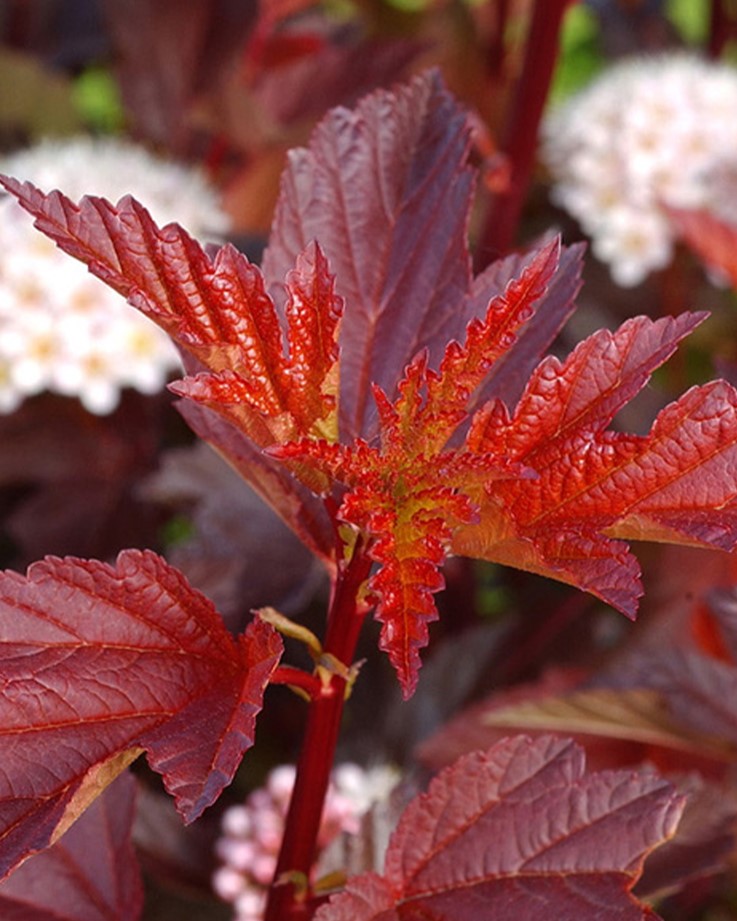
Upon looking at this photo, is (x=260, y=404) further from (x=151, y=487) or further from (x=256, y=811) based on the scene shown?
(x=151, y=487)

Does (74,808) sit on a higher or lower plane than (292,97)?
lower

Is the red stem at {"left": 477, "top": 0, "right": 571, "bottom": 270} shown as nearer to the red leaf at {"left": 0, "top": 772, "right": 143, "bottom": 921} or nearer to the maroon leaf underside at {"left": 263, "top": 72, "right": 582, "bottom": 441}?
the maroon leaf underside at {"left": 263, "top": 72, "right": 582, "bottom": 441}

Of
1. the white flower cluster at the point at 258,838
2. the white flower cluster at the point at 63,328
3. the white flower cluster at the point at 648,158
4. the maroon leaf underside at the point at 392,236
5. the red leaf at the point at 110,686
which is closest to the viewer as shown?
the red leaf at the point at 110,686

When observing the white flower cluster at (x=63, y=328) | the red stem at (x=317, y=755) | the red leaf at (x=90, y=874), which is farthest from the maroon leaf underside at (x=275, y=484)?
the white flower cluster at (x=63, y=328)

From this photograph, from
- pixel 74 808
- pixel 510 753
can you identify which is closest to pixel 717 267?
pixel 510 753

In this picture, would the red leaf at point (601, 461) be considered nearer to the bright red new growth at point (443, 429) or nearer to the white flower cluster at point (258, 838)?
the bright red new growth at point (443, 429)

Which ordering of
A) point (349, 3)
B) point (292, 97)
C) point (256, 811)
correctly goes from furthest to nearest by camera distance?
1. point (349, 3)
2. point (292, 97)
3. point (256, 811)
